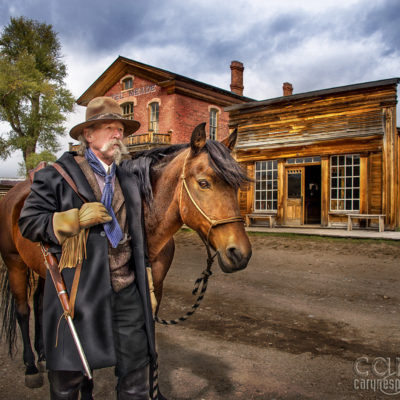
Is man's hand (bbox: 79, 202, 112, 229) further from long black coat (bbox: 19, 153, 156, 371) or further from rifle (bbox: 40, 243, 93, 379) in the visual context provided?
rifle (bbox: 40, 243, 93, 379)

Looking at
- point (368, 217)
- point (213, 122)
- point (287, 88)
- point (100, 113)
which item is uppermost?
point (287, 88)

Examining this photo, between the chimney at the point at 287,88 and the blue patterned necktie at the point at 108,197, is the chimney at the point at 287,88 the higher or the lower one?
the higher one

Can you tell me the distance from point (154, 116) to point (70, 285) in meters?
22.2

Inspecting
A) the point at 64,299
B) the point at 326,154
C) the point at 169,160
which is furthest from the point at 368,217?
the point at 64,299

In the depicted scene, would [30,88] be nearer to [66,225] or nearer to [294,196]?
[294,196]

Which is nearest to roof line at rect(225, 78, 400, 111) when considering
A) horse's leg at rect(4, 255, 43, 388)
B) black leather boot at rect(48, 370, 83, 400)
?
horse's leg at rect(4, 255, 43, 388)

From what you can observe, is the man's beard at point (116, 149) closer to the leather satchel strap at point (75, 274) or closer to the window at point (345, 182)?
the leather satchel strap at point (75, 274)

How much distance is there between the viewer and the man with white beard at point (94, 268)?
6.10ft

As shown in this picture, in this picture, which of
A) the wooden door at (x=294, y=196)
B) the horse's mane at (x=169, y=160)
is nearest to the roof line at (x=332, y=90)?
the wooden door at (x=294, y=196)

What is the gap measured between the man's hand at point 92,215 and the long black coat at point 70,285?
12 cm

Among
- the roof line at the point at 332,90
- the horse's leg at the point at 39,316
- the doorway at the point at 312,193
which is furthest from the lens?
the doorway at the point at 312,193

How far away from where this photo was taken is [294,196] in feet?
51.7

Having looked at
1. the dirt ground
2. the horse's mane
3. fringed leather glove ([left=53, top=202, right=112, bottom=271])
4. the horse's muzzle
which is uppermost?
the horse's mane

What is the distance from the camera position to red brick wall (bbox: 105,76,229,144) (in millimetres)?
21859
